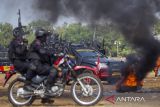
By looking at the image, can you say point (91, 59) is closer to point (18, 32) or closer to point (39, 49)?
point (18, 32)

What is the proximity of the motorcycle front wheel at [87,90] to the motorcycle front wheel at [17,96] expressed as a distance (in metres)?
1.13

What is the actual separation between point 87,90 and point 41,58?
52.5 inches

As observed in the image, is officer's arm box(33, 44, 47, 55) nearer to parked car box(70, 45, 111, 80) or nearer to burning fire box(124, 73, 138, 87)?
burning fire box(124, 73, 138, 87)

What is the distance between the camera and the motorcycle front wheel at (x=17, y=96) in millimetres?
9597

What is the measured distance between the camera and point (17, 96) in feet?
31.6

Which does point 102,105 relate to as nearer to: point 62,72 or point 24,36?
point 62,72

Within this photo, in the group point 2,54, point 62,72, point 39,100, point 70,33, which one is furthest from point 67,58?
point 70,33

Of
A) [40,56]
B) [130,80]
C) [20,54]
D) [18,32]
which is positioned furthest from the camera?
[130,80]

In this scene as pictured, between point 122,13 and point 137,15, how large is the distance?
55 centimetres

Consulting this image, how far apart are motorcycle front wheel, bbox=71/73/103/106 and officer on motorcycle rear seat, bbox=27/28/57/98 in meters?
0.60

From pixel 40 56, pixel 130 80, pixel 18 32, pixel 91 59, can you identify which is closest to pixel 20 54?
pixel 40 56

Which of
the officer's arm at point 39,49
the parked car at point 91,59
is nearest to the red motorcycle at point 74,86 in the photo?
the officer's arm at point 39,49

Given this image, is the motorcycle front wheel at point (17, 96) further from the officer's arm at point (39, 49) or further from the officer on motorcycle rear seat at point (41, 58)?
the officer's arm at point (39, 49)

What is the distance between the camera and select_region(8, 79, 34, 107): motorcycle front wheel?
31.5 ft
